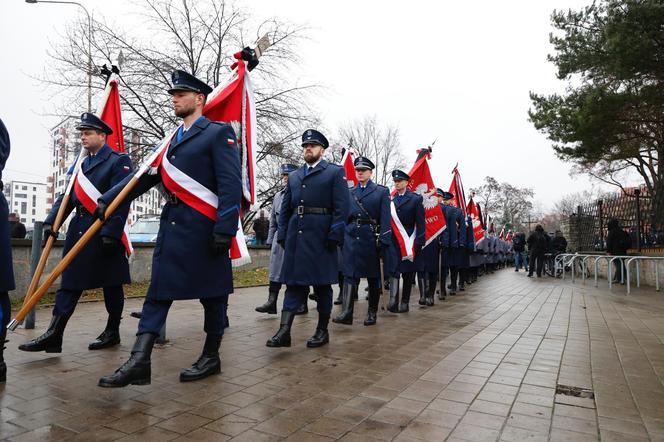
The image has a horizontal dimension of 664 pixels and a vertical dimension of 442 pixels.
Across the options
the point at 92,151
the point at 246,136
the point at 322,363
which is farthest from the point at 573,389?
the point at 92,151

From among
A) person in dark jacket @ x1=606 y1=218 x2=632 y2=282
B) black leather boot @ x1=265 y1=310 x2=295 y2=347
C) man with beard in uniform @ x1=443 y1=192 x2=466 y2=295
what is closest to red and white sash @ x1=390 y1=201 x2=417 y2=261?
man with beard in uniform @ x1=443 y1=192 x2=466 y2=295

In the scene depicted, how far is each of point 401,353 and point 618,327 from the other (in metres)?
3.73

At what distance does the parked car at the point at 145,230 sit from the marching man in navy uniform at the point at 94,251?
9.64m

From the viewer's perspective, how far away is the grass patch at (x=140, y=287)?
7980 millimetres

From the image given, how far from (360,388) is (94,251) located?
2.76m

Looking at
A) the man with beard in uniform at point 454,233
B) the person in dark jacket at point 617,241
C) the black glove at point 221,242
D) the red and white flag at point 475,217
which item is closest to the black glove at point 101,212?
the black glove at point 221,242

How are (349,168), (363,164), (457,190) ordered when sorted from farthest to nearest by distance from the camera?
(457,190), (349,168), (363,164)

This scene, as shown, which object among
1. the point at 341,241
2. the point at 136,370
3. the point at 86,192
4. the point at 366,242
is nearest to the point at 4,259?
the point at 86,192

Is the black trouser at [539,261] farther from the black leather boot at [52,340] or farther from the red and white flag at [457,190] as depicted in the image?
the black leather boot at [52,340]

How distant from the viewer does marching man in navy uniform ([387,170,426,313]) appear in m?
7.59

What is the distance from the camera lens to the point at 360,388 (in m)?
3.53

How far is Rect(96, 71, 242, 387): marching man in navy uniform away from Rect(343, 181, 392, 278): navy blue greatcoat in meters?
2.91

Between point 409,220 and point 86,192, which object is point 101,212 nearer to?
point 86,192

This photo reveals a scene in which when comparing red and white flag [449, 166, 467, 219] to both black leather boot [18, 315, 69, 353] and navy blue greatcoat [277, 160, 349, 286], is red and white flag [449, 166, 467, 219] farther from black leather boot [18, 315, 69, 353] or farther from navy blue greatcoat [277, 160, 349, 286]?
black leather boot [18, 315, 69, 353]
